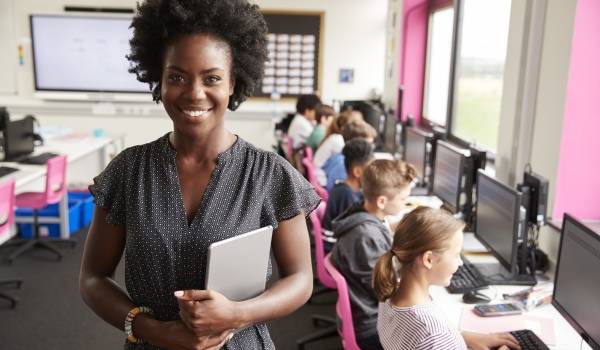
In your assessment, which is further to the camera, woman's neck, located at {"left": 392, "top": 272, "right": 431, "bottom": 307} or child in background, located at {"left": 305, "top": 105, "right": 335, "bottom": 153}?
child in background, located at {"left": 305, "top": 105, "right": 335, "bottom": 153}

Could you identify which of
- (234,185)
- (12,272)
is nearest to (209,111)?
(234,185)

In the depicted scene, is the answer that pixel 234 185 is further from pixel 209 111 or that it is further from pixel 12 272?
pixel 12 272

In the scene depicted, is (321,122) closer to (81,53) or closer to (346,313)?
(81,53)

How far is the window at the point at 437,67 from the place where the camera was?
5.68 metres

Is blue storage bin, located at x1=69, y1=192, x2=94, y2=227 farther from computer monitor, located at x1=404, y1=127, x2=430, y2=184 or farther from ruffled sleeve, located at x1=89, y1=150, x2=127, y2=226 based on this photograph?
ruffled sleeve, located at x1=89, y1=150, x2=127, y2=226

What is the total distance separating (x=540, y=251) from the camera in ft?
8.38

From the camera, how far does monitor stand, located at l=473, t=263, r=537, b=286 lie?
7.82 ft

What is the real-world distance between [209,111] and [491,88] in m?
3.42

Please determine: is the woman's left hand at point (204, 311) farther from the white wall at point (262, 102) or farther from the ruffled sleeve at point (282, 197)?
the white wall at point (262, 102)

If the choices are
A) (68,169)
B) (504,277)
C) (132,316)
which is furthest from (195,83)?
(68,169)

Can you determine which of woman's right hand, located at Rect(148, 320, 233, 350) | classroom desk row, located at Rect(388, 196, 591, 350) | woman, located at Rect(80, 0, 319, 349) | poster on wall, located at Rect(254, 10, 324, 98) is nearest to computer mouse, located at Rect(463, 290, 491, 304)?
classroom desk row, located at Rect(388, 196, 591, 350)

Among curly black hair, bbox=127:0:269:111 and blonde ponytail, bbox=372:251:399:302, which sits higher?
curly black hair, bbox=127:0:269:111

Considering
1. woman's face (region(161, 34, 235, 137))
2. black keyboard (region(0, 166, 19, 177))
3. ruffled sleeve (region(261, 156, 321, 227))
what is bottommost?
black keyboard (region(0, 166, 19, 177))

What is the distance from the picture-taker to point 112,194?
1187 mm
